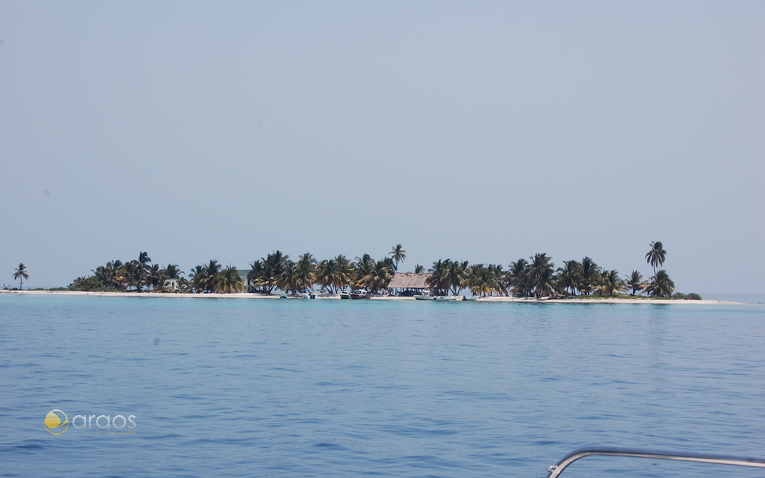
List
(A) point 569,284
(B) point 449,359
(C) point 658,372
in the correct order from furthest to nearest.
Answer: (A) point 569,284, (B) point 449,359, (C) point 658,372

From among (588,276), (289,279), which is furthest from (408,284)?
(588,276)

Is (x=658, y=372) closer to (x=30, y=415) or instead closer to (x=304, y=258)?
(x=30, y=415)

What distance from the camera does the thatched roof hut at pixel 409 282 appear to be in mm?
135288

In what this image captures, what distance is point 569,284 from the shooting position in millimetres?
123125

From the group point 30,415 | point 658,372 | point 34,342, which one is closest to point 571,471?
point 30,415

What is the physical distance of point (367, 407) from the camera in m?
19.4

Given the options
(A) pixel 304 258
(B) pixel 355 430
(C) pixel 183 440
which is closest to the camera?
(C) pixel 183 440

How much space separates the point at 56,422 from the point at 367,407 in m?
7.89

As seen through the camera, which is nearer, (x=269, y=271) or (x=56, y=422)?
(x=56, y=422)

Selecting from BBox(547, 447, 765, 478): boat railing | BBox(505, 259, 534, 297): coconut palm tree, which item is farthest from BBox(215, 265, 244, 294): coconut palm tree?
BBox(547, 447, 765, 478): boat railing

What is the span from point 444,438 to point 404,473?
2903 millimetres

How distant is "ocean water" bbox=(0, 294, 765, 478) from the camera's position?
45.0ft

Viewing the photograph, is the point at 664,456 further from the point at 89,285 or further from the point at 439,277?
the point at 89,285

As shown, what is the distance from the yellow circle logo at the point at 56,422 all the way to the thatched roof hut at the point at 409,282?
118206mm
